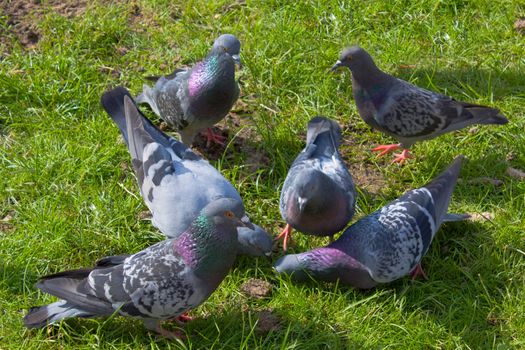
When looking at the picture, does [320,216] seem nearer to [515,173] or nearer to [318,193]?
[318,193]

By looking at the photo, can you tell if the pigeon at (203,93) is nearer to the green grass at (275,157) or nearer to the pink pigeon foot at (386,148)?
the green grass at (275,157)

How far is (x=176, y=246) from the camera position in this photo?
510 centimetres

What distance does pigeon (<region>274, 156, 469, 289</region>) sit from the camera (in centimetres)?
538

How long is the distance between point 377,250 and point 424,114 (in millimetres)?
1580

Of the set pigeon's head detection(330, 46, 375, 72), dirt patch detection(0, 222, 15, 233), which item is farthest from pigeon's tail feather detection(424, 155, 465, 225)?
dirt patch detection(0, 222, 15, 233)

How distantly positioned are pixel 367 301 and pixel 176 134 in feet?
8.36

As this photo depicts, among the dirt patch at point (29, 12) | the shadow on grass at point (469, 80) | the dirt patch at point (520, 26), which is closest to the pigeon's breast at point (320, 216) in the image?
the shadow on grass at point (469, 80)

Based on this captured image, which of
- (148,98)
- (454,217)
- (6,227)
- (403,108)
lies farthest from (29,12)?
(454,217)

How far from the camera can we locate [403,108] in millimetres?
6531

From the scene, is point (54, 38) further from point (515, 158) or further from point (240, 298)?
point (515, 158)

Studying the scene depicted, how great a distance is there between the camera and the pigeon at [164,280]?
498 cm

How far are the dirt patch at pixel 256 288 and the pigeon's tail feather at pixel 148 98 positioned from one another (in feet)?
6.47

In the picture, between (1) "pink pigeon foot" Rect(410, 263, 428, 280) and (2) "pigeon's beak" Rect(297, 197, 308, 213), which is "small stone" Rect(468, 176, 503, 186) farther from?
(2) "pigeon's beak" Rect(297, 197, 308, 213)

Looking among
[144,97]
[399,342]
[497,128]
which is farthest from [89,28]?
[399,342]
